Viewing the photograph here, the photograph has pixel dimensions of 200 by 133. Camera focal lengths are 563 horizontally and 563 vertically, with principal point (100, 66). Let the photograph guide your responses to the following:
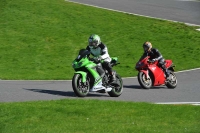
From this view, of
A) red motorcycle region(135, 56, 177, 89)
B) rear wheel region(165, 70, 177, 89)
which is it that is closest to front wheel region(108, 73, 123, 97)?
red motorcycle region(135, 56, 177, 89)

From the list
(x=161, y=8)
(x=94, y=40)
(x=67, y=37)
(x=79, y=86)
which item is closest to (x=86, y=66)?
(x=79, y=86)

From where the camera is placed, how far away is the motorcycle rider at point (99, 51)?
1608cm

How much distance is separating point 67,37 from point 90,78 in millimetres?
14005

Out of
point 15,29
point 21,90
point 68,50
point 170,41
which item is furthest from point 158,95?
point 15,29

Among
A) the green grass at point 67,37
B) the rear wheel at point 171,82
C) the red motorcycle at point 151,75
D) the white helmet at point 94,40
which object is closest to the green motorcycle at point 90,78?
the white helmet at point 94,40

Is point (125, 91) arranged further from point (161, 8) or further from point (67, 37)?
point (161, 8)

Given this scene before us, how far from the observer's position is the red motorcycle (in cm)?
1862

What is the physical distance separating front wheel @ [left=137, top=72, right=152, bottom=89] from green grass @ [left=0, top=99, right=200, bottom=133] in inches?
184

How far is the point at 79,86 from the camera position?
15406mm

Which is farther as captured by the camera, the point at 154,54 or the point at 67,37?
the point at 67,37

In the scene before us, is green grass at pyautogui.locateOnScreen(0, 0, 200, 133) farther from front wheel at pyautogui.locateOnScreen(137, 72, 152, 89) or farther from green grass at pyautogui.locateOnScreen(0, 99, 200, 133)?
front wheel at pyautogui.locateOnScreen(137, 72, 152, 89)

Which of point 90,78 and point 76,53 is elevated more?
point 76,53

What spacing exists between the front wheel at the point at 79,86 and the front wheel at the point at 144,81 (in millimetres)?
3263

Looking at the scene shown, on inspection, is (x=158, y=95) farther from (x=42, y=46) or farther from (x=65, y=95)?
(x=42, y=46)
